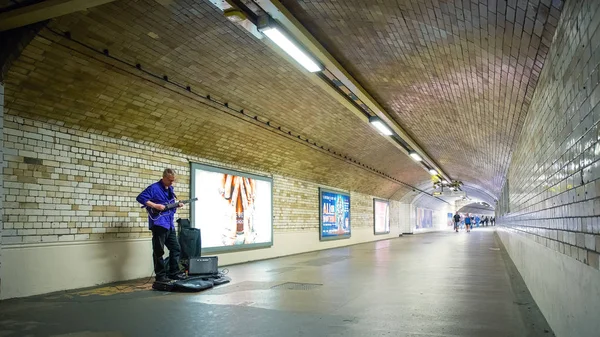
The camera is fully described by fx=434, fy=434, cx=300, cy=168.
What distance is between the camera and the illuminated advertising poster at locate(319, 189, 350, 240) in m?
17.5

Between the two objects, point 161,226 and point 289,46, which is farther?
point 161,226

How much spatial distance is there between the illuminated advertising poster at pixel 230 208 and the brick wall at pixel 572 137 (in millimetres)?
7419

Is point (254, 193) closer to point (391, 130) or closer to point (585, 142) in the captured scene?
point (391, 130)

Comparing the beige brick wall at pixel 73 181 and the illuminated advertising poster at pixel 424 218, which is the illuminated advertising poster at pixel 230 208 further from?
the illuminated advertising poster at pixel 424 218

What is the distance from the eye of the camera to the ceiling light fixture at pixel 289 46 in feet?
20.3

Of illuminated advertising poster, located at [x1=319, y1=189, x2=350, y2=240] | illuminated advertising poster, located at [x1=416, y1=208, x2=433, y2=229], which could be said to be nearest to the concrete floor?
illuminated advertising poster, located at [x1=319, y1=189, x2=350, y2=240]

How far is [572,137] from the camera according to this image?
10.8 feet

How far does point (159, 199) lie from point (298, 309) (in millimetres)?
3373

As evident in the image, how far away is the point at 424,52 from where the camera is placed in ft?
21.9

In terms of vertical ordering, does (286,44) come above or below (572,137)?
above

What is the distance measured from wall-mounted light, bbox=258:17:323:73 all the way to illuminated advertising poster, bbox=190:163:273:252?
170 inches

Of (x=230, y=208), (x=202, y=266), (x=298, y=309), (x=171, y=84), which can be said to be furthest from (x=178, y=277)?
(x=230, y=208)

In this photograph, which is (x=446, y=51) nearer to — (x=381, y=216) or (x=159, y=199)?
(x=159, y=199)

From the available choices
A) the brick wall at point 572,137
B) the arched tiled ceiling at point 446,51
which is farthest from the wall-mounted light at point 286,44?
the brick wall at point 572,137
